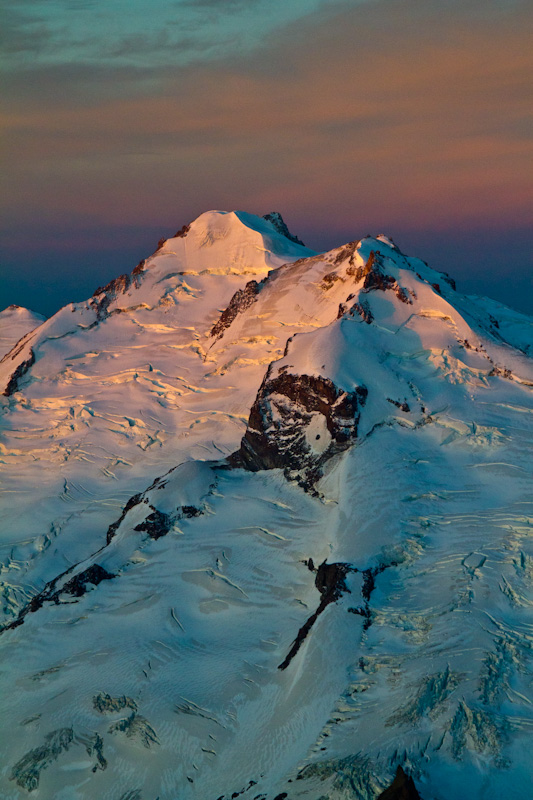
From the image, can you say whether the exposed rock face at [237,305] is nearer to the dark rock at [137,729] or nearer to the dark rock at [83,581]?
the dark rock at [83,581]

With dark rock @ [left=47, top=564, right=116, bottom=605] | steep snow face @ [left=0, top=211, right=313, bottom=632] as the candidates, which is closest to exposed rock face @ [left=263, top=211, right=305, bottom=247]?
steep snow face @ [left=0, top=211, right=313, bottom=632]

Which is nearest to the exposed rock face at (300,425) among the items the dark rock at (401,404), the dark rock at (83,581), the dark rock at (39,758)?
the dark rock at (401,404)

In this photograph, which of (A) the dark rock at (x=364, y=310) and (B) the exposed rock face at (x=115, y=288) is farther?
(B) the exposed rock face at (x=115, y=288)

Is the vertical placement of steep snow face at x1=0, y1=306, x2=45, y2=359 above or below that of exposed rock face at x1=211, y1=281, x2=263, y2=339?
below

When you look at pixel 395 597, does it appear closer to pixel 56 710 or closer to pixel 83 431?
pixel 56 710

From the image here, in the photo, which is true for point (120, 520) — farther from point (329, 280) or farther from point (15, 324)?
point (15, 324)

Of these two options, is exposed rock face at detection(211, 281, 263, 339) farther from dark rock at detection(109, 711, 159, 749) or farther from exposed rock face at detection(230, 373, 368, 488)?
dark rock at detection(109, 711, 159, 749)

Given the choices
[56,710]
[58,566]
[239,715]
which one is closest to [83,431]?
[58,566]
